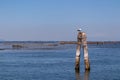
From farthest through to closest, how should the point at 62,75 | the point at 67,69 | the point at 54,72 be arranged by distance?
the point at 67,69
the point at 54,72
the point at 62,75

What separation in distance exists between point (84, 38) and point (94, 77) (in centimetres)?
427

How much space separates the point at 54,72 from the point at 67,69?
324 centimetres

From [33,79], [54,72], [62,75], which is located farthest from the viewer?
[54,72]

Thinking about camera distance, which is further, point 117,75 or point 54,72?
point 54,72

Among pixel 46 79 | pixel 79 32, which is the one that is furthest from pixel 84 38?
pixel 46 79

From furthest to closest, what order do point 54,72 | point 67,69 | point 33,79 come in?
point 67,69
point 54,72
point 33,79

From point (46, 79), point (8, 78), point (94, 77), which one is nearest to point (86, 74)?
point (94, 77)

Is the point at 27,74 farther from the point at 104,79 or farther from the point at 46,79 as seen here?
the point at 104,79

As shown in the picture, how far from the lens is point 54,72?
40.1 metres

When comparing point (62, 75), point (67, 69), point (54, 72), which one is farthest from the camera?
point (67, 69)

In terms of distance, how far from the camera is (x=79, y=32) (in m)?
38.9

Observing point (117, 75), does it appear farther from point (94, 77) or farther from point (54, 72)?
point (54, 72)

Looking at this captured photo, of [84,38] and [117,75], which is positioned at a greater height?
[84,38]

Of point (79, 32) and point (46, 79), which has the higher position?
point (79, 32)
